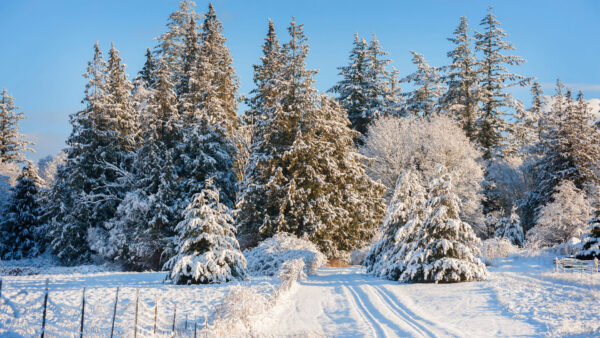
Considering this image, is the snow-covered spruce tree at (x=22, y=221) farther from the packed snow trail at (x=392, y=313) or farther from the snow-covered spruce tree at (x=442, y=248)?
the snow-covered spruce tree at (x=442, y=248)

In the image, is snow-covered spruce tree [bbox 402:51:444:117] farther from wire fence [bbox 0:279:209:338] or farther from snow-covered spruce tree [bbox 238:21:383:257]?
wire fence [bbox 0:279:209:338]

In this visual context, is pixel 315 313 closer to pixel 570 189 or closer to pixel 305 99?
pixel 305 99

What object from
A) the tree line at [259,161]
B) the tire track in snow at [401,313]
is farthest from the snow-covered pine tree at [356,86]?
the tire track in snow at [401,313]

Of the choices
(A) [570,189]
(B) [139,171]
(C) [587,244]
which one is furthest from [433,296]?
(B) [139,171]

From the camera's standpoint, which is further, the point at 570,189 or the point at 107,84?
the point at 107,84

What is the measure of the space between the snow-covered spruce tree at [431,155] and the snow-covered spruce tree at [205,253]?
59.6 feet

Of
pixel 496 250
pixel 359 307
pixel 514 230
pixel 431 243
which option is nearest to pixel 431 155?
pixel 514 230

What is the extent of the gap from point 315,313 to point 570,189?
22206 mm

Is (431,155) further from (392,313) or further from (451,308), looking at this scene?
(392,313)

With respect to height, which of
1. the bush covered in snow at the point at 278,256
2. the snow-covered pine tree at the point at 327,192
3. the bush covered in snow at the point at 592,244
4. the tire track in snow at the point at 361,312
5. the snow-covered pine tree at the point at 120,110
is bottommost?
the tire track in snow at the point at 361,312

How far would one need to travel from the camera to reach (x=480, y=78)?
41.0 m

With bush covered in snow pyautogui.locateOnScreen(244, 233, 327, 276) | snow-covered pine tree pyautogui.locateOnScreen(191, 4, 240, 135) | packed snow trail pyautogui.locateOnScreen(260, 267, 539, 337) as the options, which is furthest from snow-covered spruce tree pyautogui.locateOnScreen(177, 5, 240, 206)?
packed snow trail pyautogui.locateOnScreen(260, 267, 539, 337)

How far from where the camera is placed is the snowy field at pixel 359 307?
10.1m

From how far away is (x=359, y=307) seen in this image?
13172mm
